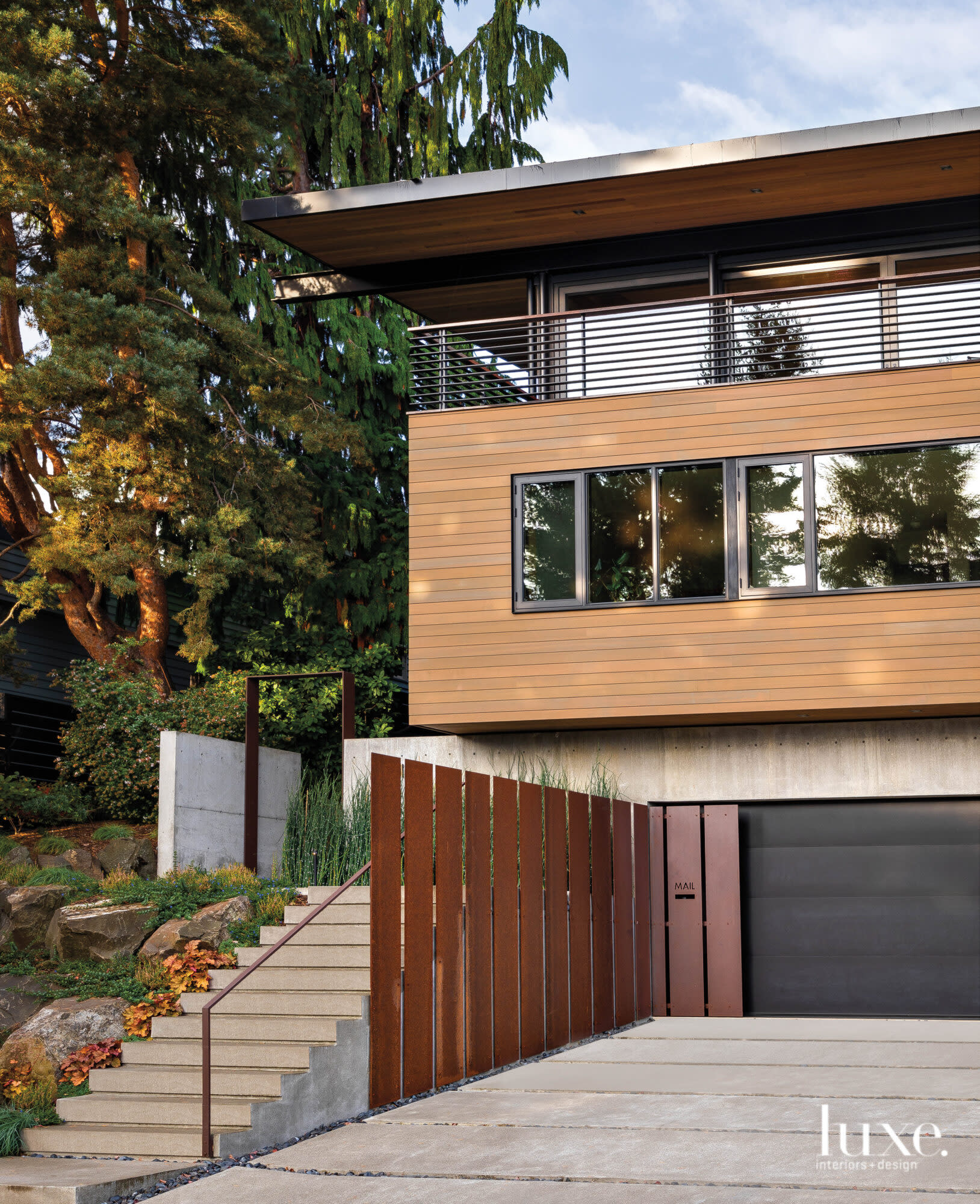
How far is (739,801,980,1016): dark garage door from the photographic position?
44.9ft

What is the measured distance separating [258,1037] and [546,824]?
3.21 metres

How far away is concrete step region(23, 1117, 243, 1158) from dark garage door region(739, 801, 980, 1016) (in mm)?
7764

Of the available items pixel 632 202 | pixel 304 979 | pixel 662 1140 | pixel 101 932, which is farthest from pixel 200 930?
pixel 632 202

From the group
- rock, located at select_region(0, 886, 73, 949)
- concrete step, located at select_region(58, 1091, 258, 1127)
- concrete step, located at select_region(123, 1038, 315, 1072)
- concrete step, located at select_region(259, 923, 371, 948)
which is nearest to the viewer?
concrete step, located at select_region(58, 1091, 258, 1127)

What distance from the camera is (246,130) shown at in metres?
18.5

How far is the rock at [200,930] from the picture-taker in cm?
1064

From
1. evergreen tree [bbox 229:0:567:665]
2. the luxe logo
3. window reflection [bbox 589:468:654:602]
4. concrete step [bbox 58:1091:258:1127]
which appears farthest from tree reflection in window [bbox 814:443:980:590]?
evergreen tree [bbox 229:0:567:665]

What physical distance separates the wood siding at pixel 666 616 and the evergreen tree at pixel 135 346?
395 centimetres

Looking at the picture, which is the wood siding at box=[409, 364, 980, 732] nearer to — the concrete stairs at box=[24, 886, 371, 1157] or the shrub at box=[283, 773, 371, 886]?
the shrub at box=[283, 773, 371, 886]

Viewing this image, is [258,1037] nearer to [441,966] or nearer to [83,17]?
[441,966]

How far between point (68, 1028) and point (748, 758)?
23.4ft

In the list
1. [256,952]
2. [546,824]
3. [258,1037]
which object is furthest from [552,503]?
[258,1037]

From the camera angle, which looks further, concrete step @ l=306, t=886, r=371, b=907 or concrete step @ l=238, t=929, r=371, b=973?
concrete step @ l=306, t=886, r=371, b=907

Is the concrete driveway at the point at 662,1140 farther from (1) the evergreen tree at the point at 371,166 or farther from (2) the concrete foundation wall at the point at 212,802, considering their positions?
(1) the evergreen tree at the point at 371,166
